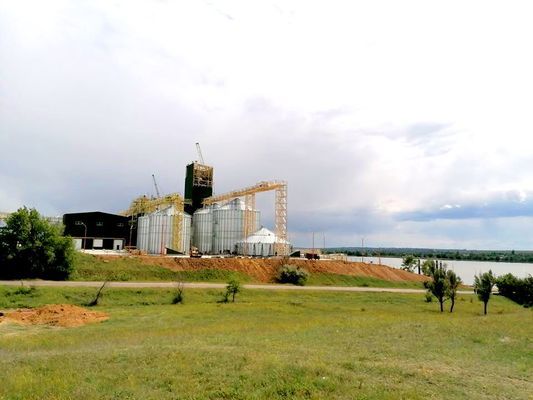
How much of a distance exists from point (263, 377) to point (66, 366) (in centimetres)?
765

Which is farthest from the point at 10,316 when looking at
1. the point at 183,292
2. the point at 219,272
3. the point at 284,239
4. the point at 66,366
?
the point at 284,239

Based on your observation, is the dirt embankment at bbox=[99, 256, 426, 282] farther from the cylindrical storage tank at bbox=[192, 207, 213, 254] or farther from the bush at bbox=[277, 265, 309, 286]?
the cylindrical storage tank at bbox=[192, 207, 213, 254]

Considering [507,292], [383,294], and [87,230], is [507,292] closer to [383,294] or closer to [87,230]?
[383,294]

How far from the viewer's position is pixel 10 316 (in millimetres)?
34656

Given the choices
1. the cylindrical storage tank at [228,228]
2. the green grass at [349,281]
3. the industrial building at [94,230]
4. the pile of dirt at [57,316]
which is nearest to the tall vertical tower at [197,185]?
the cylindrical storage tank at [228,228]

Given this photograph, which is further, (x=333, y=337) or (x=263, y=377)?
(x=333, y=337)

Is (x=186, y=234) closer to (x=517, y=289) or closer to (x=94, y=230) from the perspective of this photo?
(x=94, y=230)

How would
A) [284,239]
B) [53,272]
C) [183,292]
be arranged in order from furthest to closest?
1. [284,239]
2. [53,272]
3. [183,292]

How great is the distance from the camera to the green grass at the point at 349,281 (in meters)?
75.3

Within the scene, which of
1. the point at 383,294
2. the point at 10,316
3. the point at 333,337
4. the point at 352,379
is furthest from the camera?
the point at 383,294

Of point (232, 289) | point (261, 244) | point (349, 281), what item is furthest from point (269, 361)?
point (261, 244)

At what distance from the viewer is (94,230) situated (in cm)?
9606

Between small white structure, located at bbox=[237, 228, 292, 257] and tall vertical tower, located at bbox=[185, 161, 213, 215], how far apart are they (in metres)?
20.1

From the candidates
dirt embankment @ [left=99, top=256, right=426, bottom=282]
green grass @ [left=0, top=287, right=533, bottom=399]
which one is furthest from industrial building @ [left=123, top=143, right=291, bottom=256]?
green grass @ [left=0, top=287, right=533, bottom=399]
